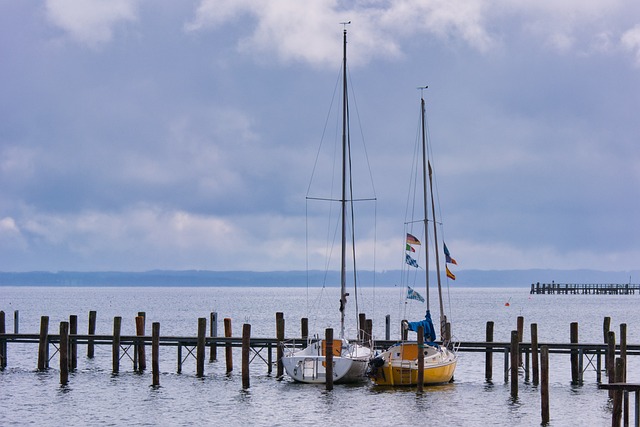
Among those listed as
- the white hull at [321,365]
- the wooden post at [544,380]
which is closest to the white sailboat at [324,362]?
the white hull at [321,365]

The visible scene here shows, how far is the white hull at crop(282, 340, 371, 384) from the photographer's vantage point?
44812 millimetres

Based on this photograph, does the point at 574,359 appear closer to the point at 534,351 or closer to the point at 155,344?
the point at 534,351

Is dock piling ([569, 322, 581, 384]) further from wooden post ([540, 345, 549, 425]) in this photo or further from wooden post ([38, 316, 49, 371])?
wooden post ([38, 316, 49, 371])

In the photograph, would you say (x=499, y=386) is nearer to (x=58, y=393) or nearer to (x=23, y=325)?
(x=58, y=393)

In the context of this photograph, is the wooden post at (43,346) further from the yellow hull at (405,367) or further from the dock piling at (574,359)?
the dock piling at (574,359)

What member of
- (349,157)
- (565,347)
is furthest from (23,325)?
(565,347)

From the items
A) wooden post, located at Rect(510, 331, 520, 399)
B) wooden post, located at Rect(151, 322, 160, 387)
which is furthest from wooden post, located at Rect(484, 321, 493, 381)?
wooden post, located at Rect(151, 322, 160, 387)

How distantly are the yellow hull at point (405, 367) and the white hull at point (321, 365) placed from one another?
97 centimetres

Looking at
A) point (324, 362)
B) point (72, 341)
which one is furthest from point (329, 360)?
point (72, 341)

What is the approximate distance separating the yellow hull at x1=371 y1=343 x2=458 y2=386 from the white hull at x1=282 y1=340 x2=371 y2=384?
973 mm

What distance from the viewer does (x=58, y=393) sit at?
4541 centimetres

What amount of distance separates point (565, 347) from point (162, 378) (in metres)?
19.5

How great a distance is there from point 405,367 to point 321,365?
12.3ft

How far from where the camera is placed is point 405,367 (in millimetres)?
44531
